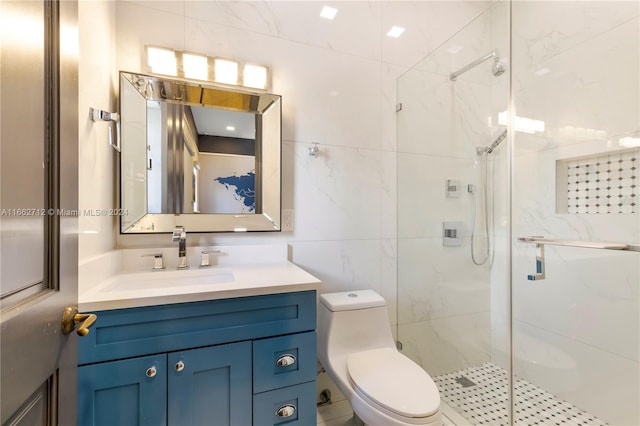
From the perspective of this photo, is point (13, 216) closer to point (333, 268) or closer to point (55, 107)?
point (55, 107)

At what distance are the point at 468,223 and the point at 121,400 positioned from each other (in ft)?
6.15

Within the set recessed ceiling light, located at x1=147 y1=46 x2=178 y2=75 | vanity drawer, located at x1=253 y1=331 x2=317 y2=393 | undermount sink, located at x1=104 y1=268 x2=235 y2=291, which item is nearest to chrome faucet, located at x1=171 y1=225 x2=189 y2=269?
undermount sink, located at x1=104 y1=268 x2=235 y2=291

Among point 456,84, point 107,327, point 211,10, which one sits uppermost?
point 211,10

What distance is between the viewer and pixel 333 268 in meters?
1.71

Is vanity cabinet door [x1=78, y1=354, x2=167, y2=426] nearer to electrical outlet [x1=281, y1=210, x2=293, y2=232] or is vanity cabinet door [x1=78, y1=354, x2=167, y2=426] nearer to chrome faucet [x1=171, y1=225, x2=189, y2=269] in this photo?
chrome faucet [x1=171, y1=225, x2=189, y2=269]

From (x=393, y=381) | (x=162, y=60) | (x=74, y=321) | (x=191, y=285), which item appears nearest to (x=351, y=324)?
(x=393, y=381)

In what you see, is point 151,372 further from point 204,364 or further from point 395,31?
point 395,31

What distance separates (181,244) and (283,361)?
0.74 meters

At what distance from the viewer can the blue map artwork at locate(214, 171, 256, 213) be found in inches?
59.1

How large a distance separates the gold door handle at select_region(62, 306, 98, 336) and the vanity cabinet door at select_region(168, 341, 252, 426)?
0.44 meters

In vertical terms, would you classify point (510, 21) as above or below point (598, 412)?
above

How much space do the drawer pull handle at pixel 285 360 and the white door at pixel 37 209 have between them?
628 millimetres

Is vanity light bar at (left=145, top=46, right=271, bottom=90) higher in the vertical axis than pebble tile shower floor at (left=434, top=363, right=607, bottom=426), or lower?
higher

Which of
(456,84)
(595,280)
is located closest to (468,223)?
(595,280)
